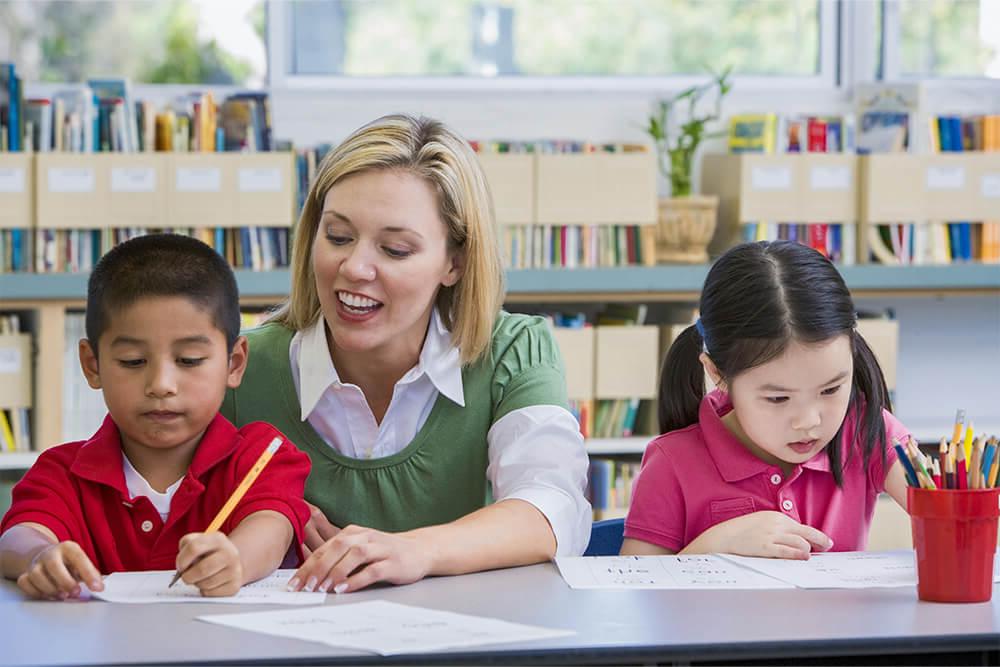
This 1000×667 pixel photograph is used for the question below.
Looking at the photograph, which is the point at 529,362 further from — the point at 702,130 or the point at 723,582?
the point at 702,130

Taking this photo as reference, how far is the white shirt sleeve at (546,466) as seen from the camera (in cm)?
163

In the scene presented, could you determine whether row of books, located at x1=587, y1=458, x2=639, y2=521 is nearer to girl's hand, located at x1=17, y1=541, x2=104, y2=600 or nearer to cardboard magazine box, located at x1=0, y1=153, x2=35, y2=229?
cardboard magazine box, located at x1=0, y1=153, x2=35, y2=229

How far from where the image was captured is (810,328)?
1.67 metres

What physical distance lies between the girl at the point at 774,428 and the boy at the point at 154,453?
49cm

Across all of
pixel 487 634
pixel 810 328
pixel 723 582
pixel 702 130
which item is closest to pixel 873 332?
pixel 702 130

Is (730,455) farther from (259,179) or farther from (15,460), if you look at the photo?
(15,460)

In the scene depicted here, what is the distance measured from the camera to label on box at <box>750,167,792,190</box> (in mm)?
3604

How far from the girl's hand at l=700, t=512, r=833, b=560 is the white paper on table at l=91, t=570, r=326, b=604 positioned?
0.52 metres

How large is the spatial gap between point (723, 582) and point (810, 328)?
1.27ft

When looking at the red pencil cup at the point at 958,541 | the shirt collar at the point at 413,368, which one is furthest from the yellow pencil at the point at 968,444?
the shirt collar at the point at 413,368

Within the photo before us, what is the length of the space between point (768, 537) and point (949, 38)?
3010 millimetres

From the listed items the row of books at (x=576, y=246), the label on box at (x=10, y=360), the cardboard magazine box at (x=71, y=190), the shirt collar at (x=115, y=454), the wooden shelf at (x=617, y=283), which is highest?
the cardboard magazine box at (x=71, y=190)

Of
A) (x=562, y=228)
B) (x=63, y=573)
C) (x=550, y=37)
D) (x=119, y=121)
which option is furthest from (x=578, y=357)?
(x=63, y=573)

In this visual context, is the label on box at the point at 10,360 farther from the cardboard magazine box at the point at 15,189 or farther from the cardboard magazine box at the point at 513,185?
the cardboard magazine box at the point at 513,185
